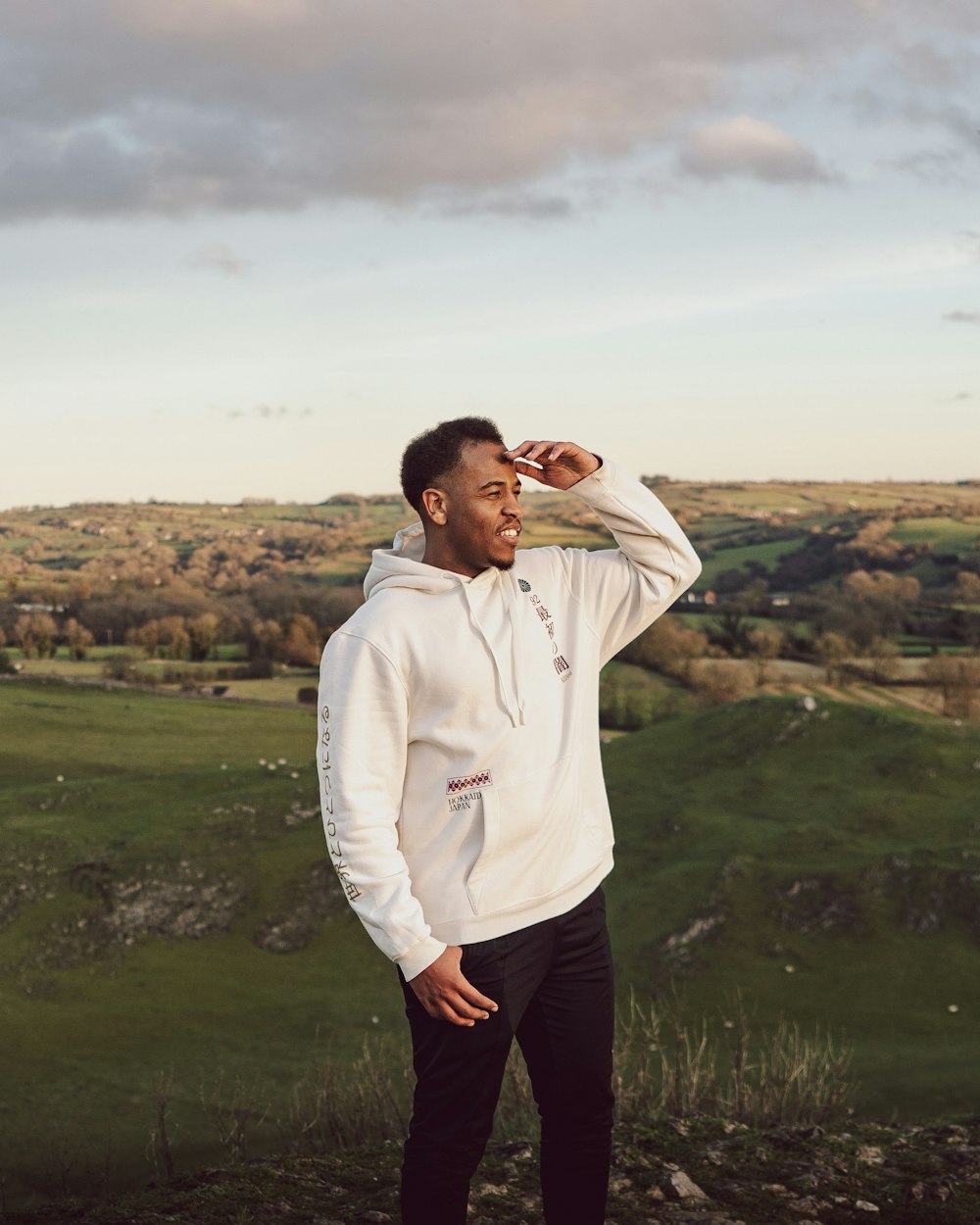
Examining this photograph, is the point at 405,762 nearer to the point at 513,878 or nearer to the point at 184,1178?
the point at 513,878

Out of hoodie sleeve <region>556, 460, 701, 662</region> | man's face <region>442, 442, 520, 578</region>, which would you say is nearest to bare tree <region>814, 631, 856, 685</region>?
hoodie sleeve <region>556, 460, 701, 662</region>

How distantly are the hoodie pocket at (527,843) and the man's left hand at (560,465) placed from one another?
0.89 meters

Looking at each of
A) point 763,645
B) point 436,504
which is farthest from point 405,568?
point 763,645

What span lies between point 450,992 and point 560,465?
5.31ft

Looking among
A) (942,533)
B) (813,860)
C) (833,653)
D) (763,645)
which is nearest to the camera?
(813,860)

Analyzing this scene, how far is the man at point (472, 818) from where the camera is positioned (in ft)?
11.1

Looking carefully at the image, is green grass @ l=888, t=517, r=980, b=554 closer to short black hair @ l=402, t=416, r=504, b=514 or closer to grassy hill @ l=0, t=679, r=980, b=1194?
grassy hill @ l=0, t=679, r=980, b=1194

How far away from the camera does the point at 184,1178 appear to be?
17.6ft

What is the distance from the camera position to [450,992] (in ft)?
11.0

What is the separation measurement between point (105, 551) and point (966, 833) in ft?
103

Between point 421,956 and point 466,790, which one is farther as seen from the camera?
point 466,790

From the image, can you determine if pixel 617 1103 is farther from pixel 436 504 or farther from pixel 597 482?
pixel 436 504

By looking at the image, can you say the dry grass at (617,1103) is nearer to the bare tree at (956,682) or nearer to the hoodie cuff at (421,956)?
the hoodie cuff at (421,956)

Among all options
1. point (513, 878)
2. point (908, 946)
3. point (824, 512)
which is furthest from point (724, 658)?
point (824, 512)
